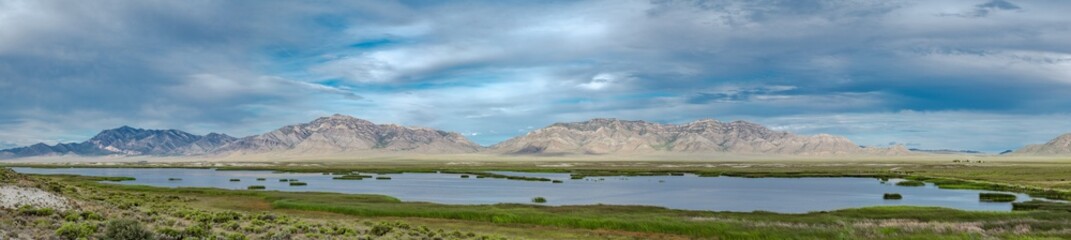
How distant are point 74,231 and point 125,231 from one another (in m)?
3.91

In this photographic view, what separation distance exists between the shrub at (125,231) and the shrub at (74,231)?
1682mm

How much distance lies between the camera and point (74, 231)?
2744 cm

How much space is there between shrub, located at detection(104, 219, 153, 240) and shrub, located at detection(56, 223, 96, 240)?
5.52ft

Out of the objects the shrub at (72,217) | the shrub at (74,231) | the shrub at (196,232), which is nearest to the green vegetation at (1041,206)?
the shrub at (196,232)

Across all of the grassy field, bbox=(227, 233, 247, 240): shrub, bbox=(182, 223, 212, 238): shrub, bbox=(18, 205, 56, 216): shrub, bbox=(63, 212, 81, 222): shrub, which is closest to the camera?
bbox=(227, 233, 247, 240): shrub

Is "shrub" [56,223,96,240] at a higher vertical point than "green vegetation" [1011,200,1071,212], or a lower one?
higher

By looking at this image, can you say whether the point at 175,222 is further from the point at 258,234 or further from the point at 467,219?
the point at 467,219

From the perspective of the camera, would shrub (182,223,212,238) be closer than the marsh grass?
Yes

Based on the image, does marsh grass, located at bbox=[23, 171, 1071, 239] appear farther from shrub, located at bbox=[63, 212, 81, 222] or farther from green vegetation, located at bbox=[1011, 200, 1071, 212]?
green vegetation, located at bbox=[1011, 200, 1071, 212]

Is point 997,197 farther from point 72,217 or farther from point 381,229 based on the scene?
point 72,217

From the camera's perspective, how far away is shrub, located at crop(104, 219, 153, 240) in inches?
993

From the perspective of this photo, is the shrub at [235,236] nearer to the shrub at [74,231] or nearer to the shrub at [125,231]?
the shrub at [125,231]

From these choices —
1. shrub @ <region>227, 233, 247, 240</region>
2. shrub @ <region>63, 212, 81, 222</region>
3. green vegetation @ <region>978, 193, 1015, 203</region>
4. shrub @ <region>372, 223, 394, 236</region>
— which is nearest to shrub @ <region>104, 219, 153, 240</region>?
shrub @ <region>227, 233, 247, 240</region>

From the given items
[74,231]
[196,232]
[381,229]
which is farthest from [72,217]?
[381,229]
